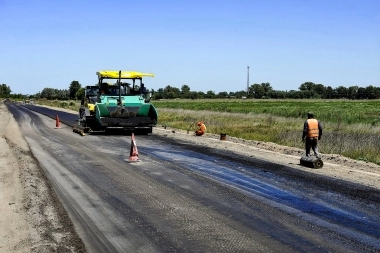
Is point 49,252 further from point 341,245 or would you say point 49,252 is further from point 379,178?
point 379,178

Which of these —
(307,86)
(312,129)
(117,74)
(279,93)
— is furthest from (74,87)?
(312,129)

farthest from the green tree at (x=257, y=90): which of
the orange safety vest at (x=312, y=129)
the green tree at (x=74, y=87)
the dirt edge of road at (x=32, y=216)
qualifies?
the dirt edge of road at (x=32, y=216)

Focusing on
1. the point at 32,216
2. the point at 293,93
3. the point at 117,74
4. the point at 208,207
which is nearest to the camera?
the point at 32,216

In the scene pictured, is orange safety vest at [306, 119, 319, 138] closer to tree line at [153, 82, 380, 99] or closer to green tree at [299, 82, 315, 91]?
tree line at [153, 82, 380, 99]

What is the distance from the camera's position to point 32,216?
25.7 feet

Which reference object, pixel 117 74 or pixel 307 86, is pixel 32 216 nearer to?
pixel 117 74

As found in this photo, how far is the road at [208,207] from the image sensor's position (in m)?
6.45

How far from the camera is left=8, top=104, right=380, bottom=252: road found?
6.45 m

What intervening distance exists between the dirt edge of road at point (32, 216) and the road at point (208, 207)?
228mm

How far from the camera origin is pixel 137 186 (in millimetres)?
10359

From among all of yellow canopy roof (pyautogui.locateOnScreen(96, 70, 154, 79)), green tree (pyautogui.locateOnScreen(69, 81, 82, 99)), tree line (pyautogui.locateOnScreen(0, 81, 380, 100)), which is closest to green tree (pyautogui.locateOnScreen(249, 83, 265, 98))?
tree line (pyautogui.locateOnScreen(0, 81, 380, 100))

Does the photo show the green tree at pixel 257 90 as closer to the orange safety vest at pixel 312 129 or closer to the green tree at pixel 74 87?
the green tree at pixel 74 87

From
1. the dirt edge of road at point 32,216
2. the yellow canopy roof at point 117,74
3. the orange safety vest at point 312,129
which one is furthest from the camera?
the yellow canopy roof at point 117,74

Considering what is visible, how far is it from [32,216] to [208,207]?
118 inches
